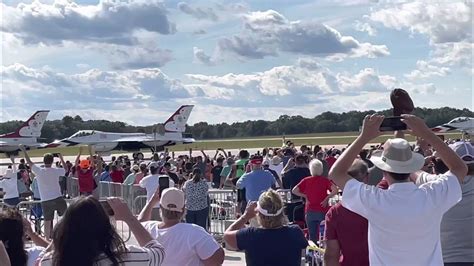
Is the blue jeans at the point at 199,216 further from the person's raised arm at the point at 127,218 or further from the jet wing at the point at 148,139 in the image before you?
the jet wing at the point at 148,139

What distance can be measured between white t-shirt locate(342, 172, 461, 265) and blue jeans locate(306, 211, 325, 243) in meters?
5.72

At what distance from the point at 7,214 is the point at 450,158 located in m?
A: 2.62

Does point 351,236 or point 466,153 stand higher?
point 466,153

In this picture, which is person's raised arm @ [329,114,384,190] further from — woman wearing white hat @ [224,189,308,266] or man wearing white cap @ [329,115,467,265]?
woman wearing white hat @ [224,189,308,266]

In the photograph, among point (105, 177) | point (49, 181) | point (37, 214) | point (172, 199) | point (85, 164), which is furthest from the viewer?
point (105, 177)

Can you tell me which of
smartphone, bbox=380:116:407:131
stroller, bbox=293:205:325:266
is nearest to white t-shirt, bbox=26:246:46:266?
smartphone, bbox=380:116:407:131

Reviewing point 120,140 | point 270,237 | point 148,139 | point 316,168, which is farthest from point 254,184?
point 148,139

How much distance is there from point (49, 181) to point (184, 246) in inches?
335

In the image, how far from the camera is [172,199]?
4.96 metres

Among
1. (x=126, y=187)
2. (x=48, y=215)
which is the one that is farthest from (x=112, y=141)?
(x=48, y=215)

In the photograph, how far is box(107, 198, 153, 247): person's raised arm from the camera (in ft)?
13.3

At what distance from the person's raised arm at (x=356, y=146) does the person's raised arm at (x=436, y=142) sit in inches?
6.5

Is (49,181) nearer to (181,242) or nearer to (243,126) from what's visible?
(181,242)

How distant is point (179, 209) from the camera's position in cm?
502
